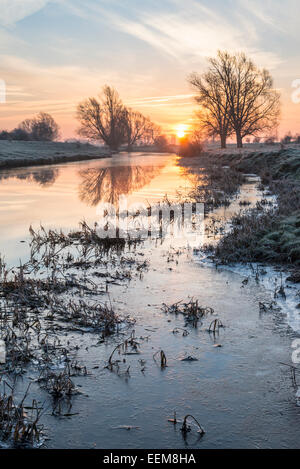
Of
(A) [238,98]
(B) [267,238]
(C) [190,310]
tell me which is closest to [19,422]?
(C) [190,310]

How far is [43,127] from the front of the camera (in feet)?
281

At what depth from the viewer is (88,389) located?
362 cm

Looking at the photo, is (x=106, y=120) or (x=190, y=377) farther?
(x=106, y=120)

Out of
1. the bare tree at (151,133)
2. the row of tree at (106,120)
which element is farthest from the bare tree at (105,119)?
the bare tree at (151,133)

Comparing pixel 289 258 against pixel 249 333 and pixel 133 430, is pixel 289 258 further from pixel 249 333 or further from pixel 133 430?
pixel 133 430

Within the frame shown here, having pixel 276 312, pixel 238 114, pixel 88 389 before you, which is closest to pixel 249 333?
pixel 276 312

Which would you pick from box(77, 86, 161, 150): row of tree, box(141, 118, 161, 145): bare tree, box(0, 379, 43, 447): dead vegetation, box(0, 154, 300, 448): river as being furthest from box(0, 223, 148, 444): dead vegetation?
box(141, 118, 161, 145): bare tree

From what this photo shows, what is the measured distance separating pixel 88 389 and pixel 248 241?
5.19 meters

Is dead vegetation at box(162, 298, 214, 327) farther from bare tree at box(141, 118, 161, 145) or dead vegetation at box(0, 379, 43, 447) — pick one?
bare tree at box(141, 118, 161, 145)

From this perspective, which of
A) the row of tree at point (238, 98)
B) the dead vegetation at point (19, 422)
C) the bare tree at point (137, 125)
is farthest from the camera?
the bare tree at point (137, 125)

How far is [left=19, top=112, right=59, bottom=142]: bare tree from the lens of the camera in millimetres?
82925

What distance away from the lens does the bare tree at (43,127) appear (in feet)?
272

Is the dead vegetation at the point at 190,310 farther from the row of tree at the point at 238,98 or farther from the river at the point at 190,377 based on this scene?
the row of tree at the point at 238,98

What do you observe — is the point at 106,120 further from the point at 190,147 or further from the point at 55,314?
the point at 55,314
